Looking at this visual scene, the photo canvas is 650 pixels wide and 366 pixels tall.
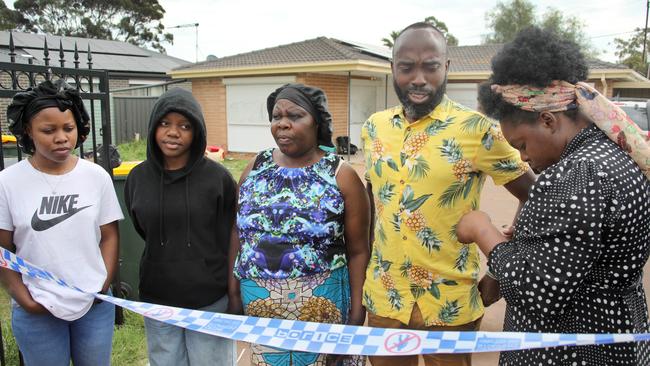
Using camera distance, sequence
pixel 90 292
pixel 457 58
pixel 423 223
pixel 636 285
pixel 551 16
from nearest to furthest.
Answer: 1. pixel 636 285
2. pixel 423 223
3. pixel 90 292
4. pixel 457 58
5. pixel 551 16

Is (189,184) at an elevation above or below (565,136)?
below

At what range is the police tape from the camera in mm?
1626

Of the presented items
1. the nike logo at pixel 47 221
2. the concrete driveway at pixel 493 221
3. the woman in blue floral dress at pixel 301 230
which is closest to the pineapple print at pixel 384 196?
the woman in blue floral dress at pixel 301 230

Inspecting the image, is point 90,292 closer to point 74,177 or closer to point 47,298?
point 47,298

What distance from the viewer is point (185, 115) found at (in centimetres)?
256

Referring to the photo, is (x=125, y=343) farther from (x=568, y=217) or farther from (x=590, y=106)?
(x=590, y=106)

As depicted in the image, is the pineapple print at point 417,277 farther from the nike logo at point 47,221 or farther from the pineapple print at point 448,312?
the nike logo at point 47,221

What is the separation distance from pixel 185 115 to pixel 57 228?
2.70ft

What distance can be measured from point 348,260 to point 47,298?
57.7 inches

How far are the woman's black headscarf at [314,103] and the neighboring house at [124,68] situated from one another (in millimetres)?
15408

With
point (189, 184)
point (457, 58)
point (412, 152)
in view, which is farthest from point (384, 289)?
point (457, 58)

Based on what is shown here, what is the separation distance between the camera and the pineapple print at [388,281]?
2320mm

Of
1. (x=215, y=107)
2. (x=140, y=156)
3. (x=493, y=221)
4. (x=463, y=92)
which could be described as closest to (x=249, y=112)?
(x=215, y=107)

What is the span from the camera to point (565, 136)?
65.7 inches
